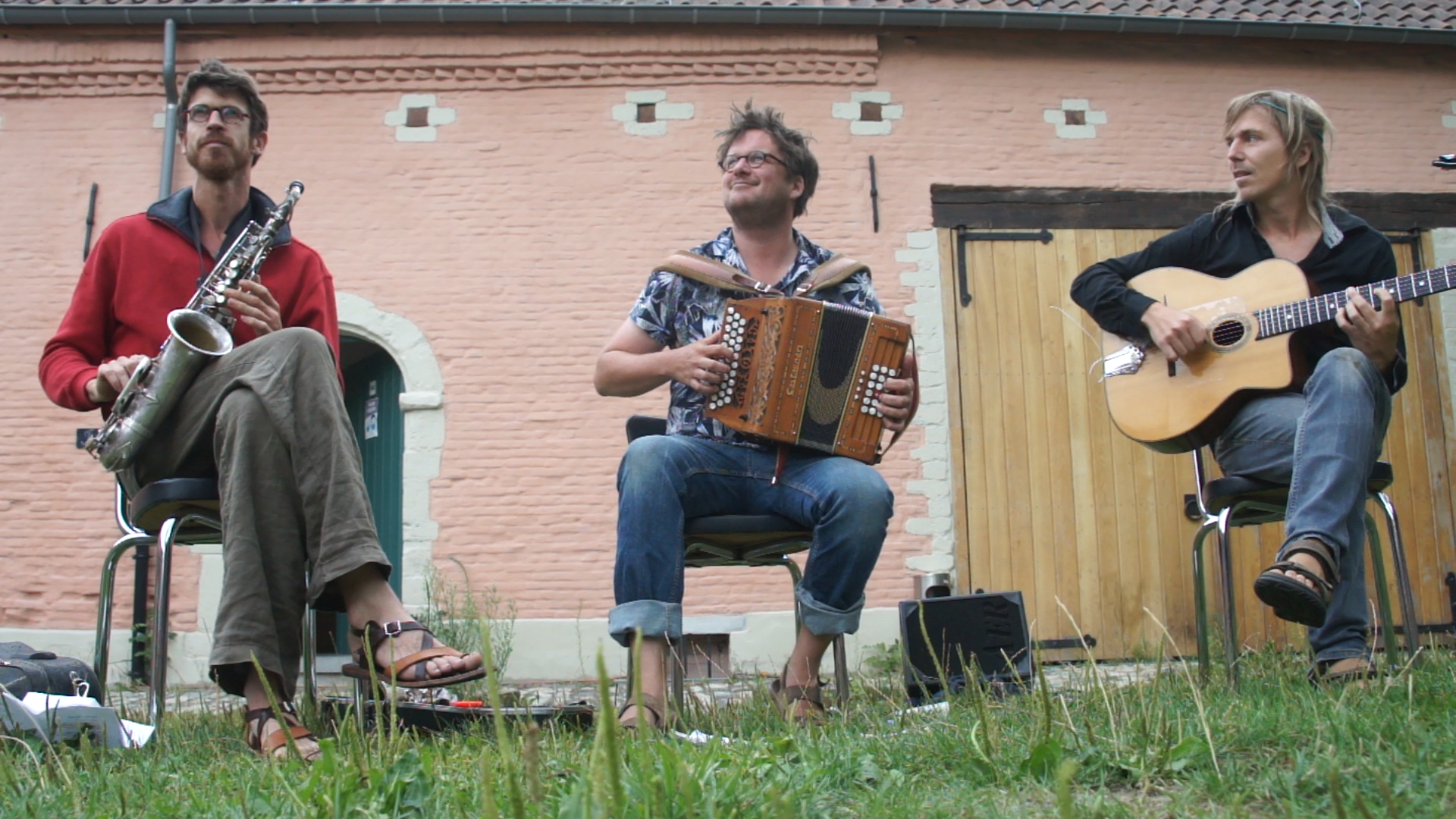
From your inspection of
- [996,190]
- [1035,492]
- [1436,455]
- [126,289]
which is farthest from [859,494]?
[1436,455]

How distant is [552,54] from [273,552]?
17.8ft

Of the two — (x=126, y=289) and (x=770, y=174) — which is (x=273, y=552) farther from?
(x=770, y=174)

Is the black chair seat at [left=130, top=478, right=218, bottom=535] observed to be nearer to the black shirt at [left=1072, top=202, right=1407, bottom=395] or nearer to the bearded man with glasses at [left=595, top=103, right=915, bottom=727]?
the bearded man with glasses at [left=595, top=103, right=915, bottom=727]

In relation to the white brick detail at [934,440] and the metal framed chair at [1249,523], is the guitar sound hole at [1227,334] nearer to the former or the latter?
the metal framed chair at [1249,523]

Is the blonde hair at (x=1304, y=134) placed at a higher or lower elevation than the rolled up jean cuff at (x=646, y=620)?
higher

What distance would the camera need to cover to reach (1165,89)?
25.1 ft

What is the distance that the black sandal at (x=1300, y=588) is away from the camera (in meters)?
2.41

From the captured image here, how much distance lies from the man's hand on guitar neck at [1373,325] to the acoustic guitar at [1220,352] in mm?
30

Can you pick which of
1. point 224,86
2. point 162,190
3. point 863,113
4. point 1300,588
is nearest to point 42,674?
point 224,86

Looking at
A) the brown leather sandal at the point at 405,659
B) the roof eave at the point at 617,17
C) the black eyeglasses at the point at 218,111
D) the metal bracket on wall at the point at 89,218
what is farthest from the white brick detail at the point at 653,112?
the brown leather sandal at the point at 405,659

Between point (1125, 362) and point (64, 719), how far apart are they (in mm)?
2813

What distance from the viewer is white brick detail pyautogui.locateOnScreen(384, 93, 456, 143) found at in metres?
7.41

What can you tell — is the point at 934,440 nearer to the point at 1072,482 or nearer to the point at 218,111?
the point at 1072,482

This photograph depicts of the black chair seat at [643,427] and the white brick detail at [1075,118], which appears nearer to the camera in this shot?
the black chair seat at [643,427]
